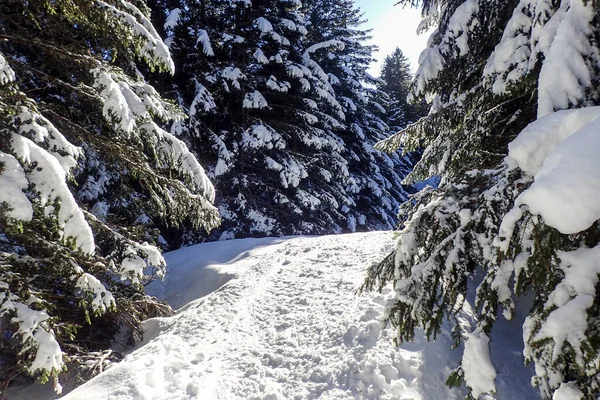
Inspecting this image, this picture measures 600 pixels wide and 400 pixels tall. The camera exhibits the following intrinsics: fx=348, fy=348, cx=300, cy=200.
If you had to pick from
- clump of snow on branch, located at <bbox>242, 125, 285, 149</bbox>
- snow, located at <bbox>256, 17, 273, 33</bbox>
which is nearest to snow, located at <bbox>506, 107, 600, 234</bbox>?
clump of snow on branch, located at <bbox>242, 125, 285, 149</bbox>

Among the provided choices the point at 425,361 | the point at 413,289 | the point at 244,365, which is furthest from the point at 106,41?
the point at 425,361

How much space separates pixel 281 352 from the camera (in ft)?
13.7

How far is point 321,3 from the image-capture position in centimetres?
1880

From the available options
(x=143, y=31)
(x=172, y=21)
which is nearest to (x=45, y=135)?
(x=143, y=31)

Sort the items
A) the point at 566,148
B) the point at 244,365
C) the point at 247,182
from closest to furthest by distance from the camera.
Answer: the point at 566,148 → the point at 244,365 → the point at 247,182

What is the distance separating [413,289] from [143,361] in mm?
3213

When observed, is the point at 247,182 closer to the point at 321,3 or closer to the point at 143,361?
the point at 143,361

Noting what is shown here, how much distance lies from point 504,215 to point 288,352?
326 centimetres

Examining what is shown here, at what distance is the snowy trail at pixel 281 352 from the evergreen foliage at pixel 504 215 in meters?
1.37

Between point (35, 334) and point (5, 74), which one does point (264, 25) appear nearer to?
point (5, 74)

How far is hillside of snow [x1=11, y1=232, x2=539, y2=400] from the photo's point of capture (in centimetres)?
346

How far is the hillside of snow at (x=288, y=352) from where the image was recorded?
346 cm

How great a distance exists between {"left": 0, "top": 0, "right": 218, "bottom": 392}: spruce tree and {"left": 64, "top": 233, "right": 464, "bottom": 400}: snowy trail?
59 centimetres

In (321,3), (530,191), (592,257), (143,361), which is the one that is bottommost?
(143,361)
